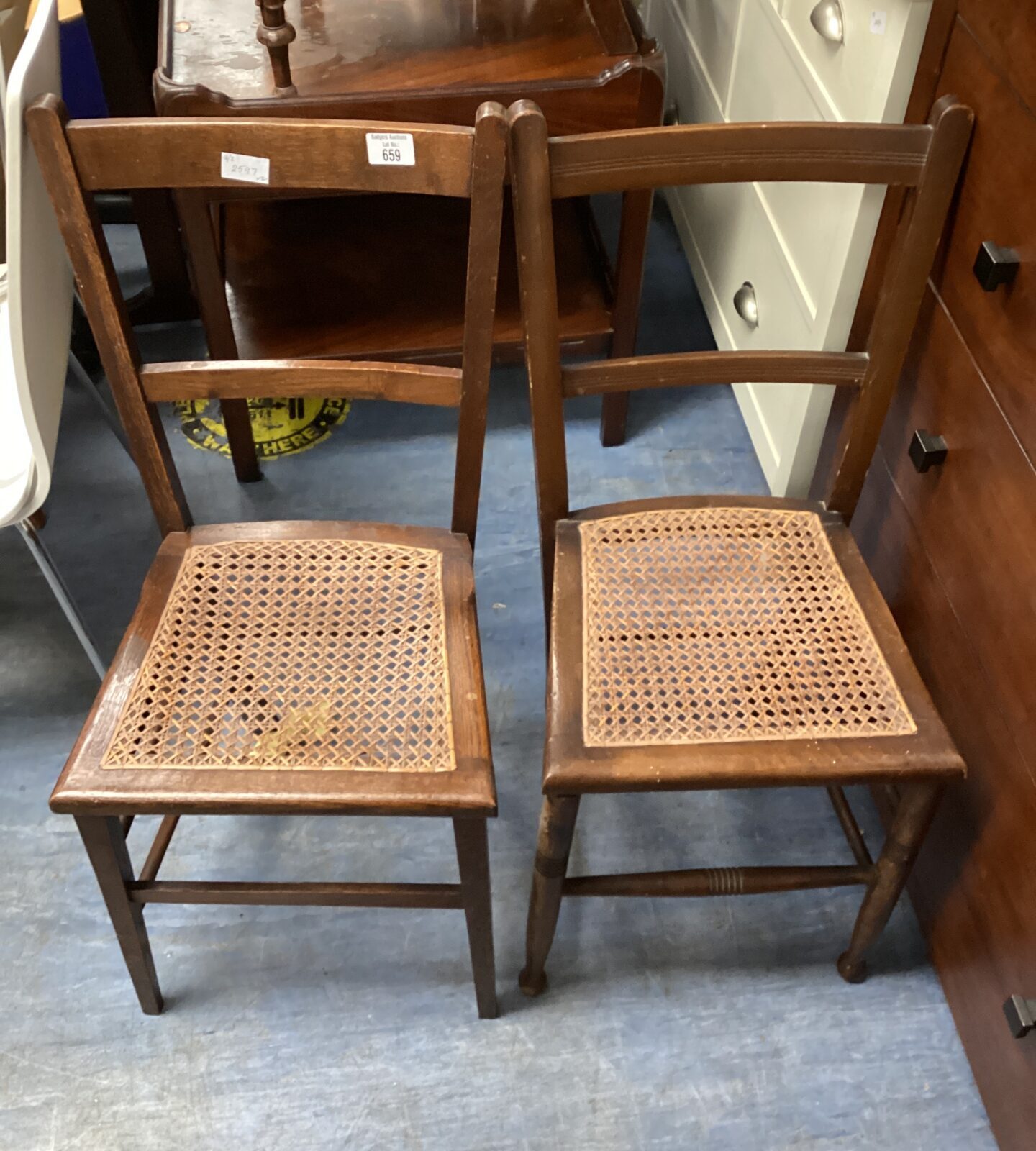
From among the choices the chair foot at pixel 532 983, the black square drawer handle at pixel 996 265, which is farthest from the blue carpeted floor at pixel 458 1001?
the black square drawer handle at pixel 996 265

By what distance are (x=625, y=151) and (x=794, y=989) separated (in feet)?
3.08

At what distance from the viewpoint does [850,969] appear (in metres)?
1.12

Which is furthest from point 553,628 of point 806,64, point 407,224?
point 407,224

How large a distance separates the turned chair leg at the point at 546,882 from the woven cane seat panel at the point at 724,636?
0.08 m

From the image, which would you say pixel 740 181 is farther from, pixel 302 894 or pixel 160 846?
pixel 160 846

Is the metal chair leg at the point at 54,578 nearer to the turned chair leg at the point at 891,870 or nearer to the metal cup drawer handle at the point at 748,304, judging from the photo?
the turned chair leg at the point at 891,870

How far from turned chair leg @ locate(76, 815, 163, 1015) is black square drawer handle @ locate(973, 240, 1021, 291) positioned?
3.03ft

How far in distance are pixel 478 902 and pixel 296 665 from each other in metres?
0.30

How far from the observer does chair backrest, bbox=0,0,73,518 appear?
2.80 feet

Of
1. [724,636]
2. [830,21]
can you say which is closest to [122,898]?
[724,636]

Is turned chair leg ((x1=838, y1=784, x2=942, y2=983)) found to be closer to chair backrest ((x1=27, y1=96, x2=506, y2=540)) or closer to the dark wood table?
chair backrest ((x1=27, y1=96, x2=506, y2=540))

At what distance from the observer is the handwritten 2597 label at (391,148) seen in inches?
32.2

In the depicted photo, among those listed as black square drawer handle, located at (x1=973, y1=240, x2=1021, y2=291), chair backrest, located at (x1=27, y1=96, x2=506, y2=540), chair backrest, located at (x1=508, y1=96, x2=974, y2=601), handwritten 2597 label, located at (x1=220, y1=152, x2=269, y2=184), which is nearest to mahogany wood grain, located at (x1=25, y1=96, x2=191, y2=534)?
chair backrest, located at (x1=27, y1=96, x2=506, y2=540)

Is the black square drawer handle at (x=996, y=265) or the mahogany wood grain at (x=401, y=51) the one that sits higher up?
the black square drawer handle at (x=996, y=265)
